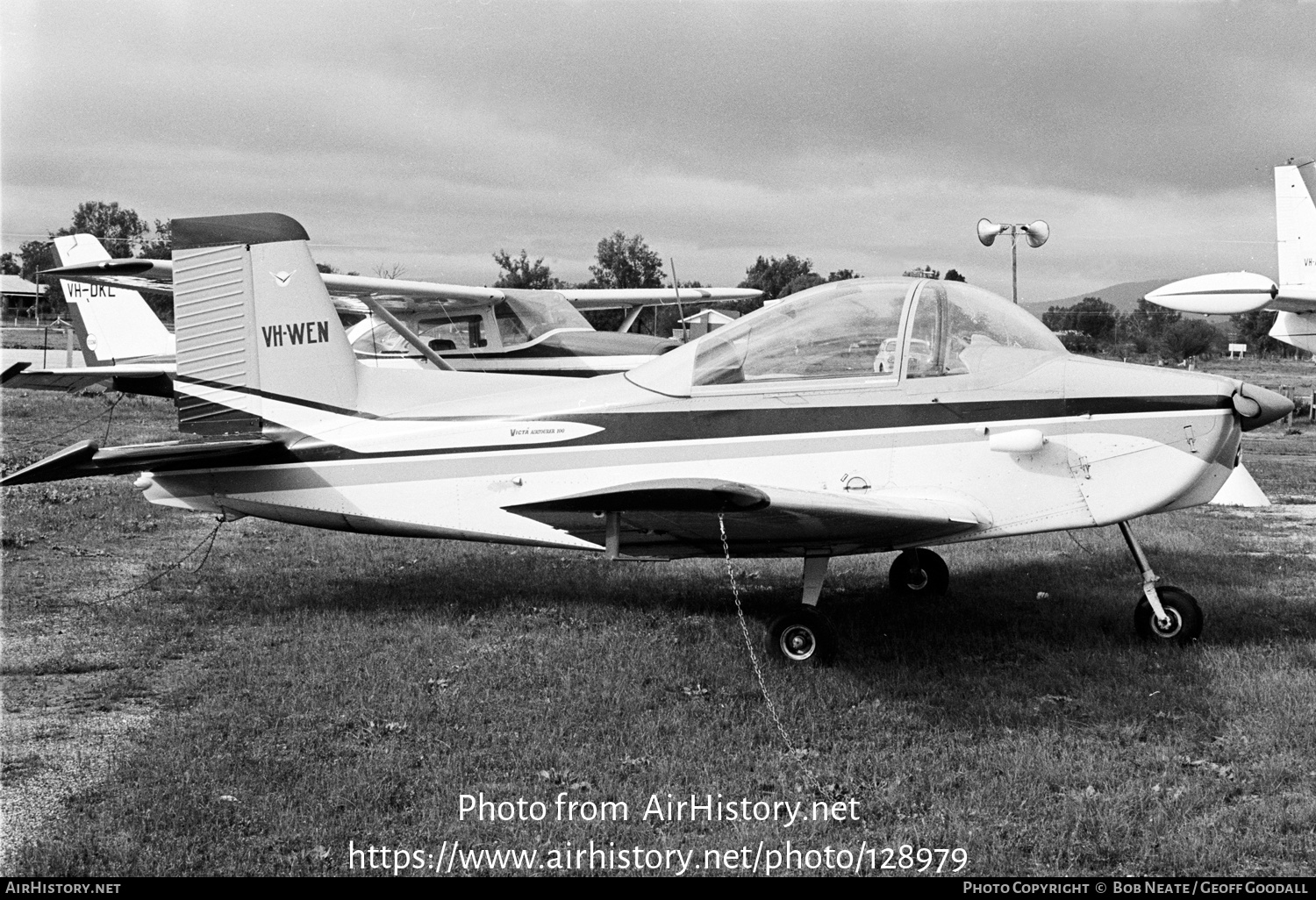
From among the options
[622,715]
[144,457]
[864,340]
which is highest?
[864,340]

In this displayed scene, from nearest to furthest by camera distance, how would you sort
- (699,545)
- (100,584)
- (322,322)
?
(699,545), (322,322), (100,584)

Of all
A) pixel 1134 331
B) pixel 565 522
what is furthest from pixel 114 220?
pixel 565 522

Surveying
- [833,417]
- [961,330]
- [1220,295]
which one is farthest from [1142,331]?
[833,417]

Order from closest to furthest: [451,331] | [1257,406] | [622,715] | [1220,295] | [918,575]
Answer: [622,715] → [1257,406] → [918,575] → [451,331] → [1220,295]

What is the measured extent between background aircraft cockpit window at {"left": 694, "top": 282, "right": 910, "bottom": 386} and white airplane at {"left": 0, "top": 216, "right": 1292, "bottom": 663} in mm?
11

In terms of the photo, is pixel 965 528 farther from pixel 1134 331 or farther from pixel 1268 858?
pixel 1134 331

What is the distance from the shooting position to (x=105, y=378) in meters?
12.7

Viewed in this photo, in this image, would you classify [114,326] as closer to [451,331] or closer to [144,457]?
[451,331]

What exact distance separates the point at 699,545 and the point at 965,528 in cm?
153

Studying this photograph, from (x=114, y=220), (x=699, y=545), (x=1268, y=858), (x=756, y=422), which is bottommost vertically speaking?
(x=1268, y=858)

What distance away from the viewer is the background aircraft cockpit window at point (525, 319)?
15.8m

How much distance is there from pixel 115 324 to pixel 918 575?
14786 millimetres

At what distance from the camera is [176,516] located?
1034 centimetres

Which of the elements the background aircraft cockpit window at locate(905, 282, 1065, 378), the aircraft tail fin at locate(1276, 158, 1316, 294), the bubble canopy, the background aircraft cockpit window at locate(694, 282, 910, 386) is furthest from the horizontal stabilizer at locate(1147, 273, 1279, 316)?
the background aircraft cockpit window at locate(694, 282, 910, 386)
